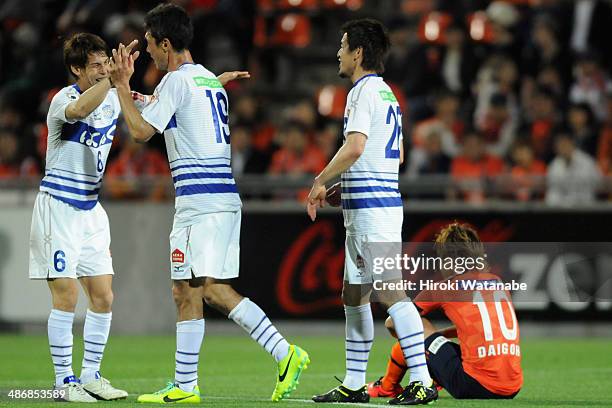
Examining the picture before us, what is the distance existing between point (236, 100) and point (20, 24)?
5496mm

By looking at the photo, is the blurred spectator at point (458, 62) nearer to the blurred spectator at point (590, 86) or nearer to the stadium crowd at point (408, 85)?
the stadium crowd at point (408, 85)

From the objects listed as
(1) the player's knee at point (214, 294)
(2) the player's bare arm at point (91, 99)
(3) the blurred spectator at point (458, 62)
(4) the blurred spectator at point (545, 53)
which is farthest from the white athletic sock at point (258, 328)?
(4) the blurred spectator at point (545, 53)

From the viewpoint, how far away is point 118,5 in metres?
21.3

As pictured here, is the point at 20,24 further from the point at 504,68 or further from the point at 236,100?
the point at 504,68

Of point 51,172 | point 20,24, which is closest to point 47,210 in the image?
point 51,172

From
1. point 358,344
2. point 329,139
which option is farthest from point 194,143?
point 329,139

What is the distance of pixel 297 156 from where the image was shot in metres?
16.6

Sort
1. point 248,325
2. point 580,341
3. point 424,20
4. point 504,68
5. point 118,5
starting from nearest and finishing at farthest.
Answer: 1. point 248,325
2. point 580,341
3. point 504,68
4. point 424,20
5. point 118,5

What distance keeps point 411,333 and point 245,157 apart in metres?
9.12

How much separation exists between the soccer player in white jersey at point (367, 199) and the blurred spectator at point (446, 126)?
856 cm

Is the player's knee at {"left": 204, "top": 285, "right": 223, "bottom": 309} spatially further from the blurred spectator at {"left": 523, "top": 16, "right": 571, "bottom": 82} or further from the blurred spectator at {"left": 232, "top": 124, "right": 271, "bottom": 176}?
the blurred spectator at {"left": 523, "top": 16, "right": 571, "bottom": 82}

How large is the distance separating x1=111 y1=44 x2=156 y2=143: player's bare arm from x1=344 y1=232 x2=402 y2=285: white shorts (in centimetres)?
151

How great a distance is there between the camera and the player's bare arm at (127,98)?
823cm

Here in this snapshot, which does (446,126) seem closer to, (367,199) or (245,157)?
(245,157)
